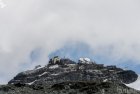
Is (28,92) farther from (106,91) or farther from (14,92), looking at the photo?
(106,91)

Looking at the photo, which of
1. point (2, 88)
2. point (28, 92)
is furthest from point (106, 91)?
point (2, 88)

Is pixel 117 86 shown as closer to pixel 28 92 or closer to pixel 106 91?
pixel 106 91

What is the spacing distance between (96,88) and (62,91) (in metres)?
6.65

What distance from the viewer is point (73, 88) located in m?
84.4

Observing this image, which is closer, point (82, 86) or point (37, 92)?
point (37, 92)

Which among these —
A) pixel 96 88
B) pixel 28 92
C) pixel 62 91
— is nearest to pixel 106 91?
pixel 96 88

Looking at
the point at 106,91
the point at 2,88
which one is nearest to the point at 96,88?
the point at 106,91

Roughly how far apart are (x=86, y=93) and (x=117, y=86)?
759 centimetres

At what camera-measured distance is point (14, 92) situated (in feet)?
262

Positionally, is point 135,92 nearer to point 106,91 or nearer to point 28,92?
point 106,91

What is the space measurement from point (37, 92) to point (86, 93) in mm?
9504

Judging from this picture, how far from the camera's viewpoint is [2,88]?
A: 82812 millimetres

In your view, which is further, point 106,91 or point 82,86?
point 82,86

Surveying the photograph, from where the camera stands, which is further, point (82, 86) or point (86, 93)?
point (82, 86)
